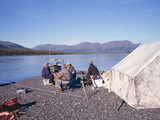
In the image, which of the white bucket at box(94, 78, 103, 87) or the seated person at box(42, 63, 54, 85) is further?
the seated person at box(42, 63, 54, 85)

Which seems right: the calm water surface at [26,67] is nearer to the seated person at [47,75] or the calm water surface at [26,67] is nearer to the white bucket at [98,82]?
the seated person at [47,75]

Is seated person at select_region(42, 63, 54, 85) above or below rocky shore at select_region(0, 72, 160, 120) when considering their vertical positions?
above

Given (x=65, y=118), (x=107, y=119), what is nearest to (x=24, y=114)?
(x=65, y=118)

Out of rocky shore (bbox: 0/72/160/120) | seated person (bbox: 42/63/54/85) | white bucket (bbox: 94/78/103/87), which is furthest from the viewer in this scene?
seated person (bbox: 42/63/54/85)

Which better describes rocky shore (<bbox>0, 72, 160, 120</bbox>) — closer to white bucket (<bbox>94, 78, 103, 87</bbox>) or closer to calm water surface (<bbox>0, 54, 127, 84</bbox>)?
white bucket (<bbox>94, 78, 103, 87</bbox>)

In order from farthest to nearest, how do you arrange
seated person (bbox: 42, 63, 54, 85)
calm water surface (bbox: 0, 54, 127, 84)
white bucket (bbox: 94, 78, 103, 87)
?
1. calm water surface (bbox: 0, 54, 127, 84)
2. seated person (bbox: 42, 63, 54, 85)
3. white bucket (bbox: 94, 78, 103, 87)

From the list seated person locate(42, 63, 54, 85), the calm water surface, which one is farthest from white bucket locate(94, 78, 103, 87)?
the calm water surface

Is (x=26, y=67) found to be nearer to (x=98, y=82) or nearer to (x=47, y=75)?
(x=47, y=75)

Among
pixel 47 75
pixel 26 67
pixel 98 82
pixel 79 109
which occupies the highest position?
pixel 47 75

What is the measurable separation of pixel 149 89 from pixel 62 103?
14.0 feet

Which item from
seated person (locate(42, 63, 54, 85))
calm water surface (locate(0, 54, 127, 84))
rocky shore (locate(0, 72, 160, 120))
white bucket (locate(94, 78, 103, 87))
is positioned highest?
Answer: seated person (locate(42, 63, 54, 85))

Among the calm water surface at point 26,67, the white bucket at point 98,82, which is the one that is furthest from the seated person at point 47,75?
the calm water surface at point 26,67

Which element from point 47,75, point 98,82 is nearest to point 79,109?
point 98,82

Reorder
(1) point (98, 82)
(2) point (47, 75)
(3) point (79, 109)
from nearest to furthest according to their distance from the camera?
(3) point (79, 109) < (1) point (98, 82) < (2) point (47, 75)
